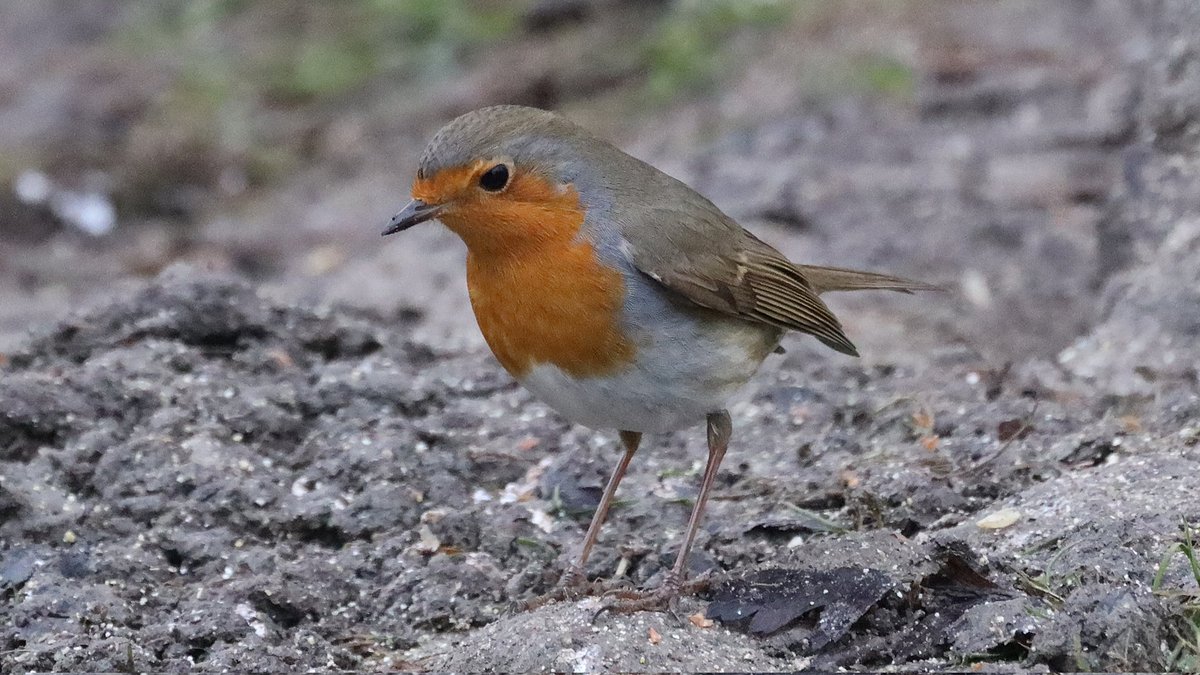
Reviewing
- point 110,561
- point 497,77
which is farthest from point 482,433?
point 497,77

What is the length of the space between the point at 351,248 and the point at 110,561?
12.9ft

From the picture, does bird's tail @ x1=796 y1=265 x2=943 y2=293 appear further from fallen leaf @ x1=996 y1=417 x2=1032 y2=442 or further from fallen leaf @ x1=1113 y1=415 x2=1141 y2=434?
fallen leaf @ x1=1113 y1=415 x2=1141 y2=434

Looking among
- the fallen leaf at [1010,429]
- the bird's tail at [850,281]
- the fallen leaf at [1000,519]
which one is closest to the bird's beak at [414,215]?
the bird's tail at [850,281]

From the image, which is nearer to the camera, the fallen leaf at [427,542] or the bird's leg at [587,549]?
the bird's leg at [587,549]

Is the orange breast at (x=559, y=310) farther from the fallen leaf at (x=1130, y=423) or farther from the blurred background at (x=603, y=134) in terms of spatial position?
the blurred background at (x=603, y=134)

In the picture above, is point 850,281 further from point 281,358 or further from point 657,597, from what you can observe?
point 281,358

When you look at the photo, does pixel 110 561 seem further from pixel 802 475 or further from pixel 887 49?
pixel 887 49

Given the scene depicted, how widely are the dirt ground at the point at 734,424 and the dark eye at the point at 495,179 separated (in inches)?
37.5

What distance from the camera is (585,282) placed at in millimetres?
3543

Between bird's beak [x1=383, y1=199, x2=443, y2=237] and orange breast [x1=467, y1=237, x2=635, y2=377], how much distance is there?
173 millimetres

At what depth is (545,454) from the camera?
15.1 ft

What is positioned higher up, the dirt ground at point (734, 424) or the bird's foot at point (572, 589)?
the dirt ground at point (734, 424)

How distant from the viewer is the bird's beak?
360 cm

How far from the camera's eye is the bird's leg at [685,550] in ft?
10.8
